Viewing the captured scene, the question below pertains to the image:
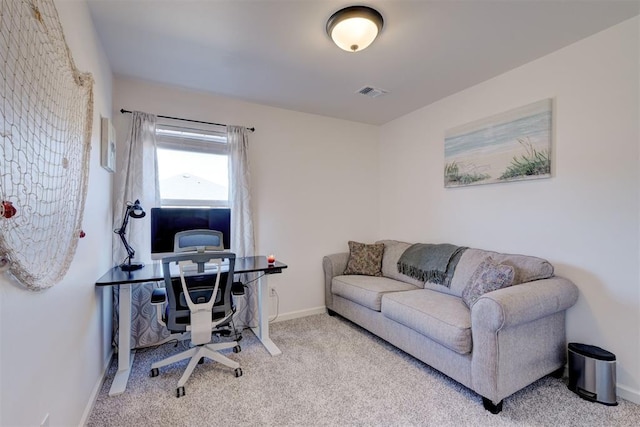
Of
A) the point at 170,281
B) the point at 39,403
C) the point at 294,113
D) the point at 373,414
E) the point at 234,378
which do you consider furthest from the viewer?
the point at 294,113

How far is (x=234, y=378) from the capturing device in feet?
7.12

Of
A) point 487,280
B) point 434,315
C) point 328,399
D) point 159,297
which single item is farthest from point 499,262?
point 159,297

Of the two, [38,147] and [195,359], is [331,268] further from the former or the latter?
[38,147]

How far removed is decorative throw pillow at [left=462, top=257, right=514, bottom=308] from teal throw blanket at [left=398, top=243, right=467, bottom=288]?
37cm

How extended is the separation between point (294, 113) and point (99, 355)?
9.59ft

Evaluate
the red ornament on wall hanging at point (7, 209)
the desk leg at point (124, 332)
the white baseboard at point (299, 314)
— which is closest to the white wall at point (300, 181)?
the white baseboard at point (299, 314)

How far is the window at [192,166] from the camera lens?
283cm

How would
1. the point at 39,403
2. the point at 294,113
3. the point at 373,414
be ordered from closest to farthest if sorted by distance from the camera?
the point at 39,403
the point at 373,414
the point at 294,113

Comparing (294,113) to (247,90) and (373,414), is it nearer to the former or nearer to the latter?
(247,90)

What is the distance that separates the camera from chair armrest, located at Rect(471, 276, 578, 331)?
1.72 meters

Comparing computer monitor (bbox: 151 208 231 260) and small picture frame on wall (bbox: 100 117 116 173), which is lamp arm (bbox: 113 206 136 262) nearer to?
computer monitor (bbox: 151 208 231 260)

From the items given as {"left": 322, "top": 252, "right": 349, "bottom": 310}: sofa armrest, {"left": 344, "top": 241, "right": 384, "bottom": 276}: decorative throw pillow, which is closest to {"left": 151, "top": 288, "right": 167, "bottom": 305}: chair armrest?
{"left": 322, "top": 252, "right": 349, "bottom": 310}: sofa armrest

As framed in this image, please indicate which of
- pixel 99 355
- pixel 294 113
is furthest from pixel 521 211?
pixel 99 355

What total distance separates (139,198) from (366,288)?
2294 mm
